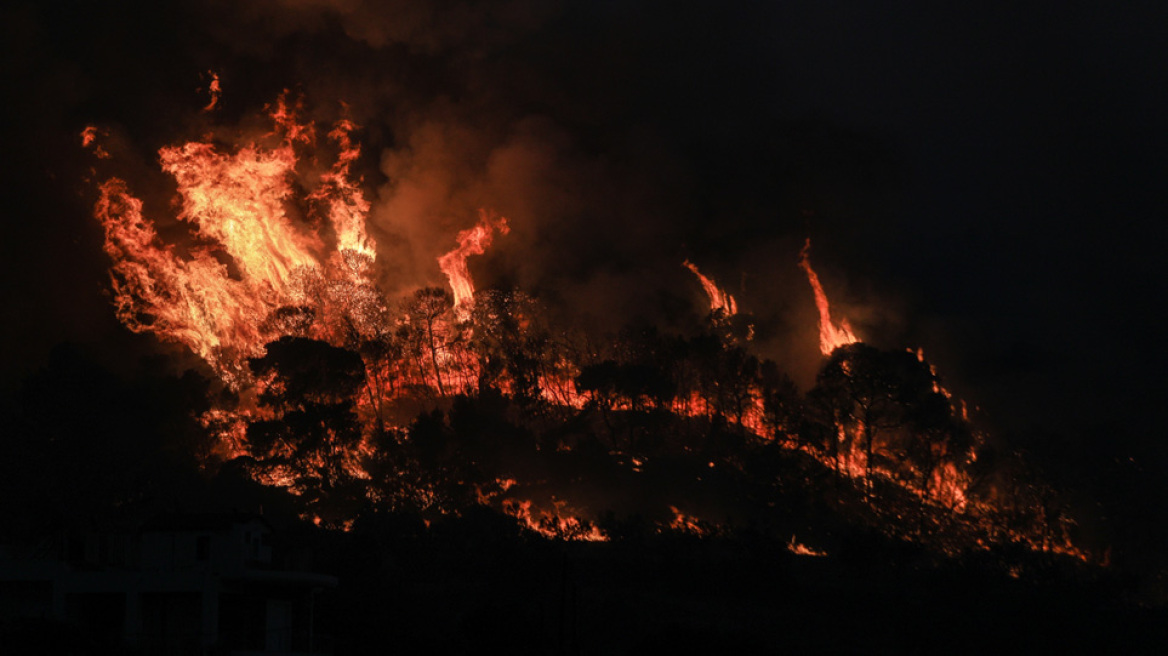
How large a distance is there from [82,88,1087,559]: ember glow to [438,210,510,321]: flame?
336 mm

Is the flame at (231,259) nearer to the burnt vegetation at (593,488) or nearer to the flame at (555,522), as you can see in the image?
the burnt vegetation at (593,488)

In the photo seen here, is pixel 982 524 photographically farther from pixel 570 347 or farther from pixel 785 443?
pixel 570 347

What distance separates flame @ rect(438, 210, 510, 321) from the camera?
368ft

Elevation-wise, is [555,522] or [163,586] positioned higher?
[555,522]

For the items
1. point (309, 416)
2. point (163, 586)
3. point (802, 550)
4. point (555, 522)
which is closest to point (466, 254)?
point (309, 416)

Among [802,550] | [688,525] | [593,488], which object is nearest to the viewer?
[688,525]

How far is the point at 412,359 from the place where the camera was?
4222 inches

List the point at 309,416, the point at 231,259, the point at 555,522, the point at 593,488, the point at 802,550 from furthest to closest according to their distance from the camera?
the point at 231,259 < the point at 309,416 < the point at 593,488 < the point at 802,550 < the point at 555,522

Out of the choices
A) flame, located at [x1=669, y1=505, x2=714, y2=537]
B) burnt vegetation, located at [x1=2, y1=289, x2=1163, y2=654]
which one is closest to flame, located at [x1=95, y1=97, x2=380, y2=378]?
burnt vegetation, located at [x1=2, y1=289, x2=1163, y2=654]

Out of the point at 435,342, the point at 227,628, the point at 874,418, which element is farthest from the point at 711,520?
the point at 227,628

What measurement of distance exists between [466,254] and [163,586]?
3043 inches

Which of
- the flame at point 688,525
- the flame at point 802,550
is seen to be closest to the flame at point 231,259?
the flame at point 688,525

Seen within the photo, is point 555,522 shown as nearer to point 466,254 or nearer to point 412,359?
point 412,359

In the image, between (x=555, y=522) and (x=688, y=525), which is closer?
(x=555, y=522)
